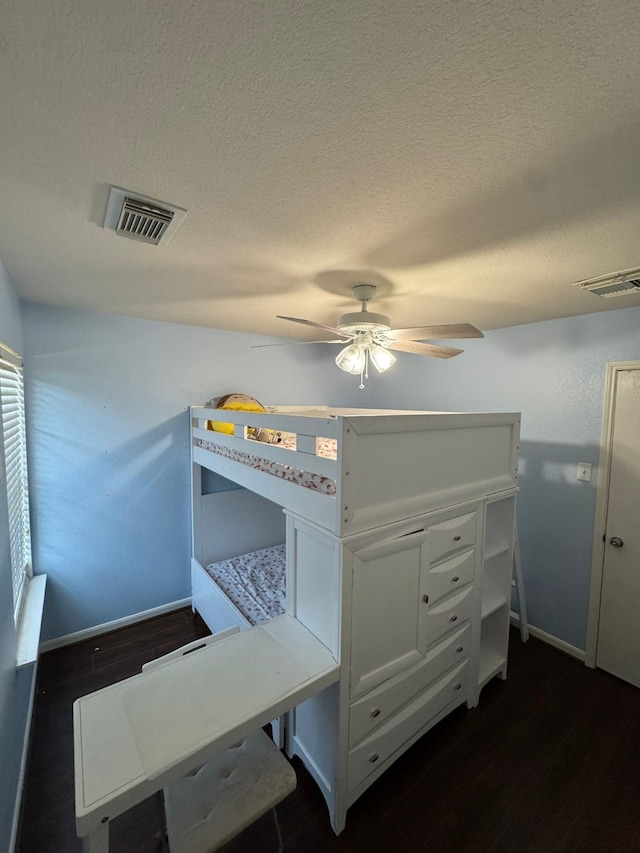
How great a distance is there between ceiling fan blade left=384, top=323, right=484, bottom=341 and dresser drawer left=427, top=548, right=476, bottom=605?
1.12 meters

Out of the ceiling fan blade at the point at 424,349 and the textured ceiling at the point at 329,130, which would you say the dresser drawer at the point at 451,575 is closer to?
the ceiling fan blade at the point at 424,349

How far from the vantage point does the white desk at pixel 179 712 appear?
0.93 metres

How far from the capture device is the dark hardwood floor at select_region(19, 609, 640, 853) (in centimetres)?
138

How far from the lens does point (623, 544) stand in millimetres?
2186

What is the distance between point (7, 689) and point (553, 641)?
3227 millimetres

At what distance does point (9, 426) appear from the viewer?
5.72 ft

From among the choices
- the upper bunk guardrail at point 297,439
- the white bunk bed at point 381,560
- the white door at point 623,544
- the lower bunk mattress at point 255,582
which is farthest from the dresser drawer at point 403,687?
the white door at point 623,544

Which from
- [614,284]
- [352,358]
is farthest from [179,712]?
[614,284]

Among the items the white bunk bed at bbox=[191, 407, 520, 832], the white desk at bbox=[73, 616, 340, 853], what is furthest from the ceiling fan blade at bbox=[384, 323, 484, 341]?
the white desk at bbox=[73, 616, 340, 853]

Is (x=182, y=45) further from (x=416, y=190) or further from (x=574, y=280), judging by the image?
(x=574, y=280)

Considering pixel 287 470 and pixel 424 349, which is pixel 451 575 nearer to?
pixel 287 470

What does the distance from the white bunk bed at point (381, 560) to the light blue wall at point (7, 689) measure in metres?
1.01

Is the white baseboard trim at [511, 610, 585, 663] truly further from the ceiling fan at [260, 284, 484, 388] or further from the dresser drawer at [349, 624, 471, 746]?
the ceiling fan at [260, 284, 484, 388]

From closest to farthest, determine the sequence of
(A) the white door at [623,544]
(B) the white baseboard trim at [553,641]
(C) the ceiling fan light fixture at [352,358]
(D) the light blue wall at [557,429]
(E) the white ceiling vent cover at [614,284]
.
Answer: (E) the white ceiling vent cover at [614,284] < (C) the ceiling fan light fixture at [352,358] < (A) the white door at [623,544] < (D) the light blue wall at [557,429] < (B) the white baseboard trim at [553,641]
